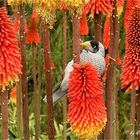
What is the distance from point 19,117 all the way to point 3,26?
2352 mm

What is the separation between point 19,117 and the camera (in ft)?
18.1

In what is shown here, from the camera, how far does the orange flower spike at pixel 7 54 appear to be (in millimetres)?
3305

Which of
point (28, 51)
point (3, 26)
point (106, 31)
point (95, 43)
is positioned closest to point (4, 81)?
point (3, 26)

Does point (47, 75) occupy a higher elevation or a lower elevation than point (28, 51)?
higher

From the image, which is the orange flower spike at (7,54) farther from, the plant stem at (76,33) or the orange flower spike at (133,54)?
the orange flower spike at (133,54)

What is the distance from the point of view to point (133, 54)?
3.41 meters

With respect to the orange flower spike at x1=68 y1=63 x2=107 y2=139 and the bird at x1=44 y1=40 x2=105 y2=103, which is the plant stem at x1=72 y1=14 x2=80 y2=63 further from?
the bird at x1=44 y1=40 x2=105 y2=103

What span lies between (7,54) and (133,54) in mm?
772

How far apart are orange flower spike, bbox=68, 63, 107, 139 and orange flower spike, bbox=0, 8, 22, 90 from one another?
358 millimetres

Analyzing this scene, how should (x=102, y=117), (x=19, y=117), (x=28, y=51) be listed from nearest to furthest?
(x=102, y=117) → (x=19, y=117) → (x=28, y=51)

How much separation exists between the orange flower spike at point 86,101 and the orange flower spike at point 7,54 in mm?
358

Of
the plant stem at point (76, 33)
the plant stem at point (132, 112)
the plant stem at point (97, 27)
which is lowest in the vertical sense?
the plant stem at point (132, 112)

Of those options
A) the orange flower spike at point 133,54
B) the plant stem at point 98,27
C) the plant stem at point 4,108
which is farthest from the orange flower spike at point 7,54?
the plant stem at point 98,27

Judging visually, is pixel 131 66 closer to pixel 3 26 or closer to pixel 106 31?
pixel 3 26
